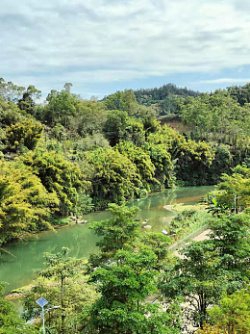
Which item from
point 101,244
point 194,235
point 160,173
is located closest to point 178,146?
point 160,173

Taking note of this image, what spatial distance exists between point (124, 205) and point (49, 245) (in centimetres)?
902

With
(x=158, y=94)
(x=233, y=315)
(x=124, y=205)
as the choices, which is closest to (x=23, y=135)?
(x=124, y=205)

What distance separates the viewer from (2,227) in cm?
1562

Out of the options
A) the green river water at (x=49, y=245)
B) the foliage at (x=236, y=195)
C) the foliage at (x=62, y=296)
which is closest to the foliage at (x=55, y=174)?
the green river water at (x=49, y=245)

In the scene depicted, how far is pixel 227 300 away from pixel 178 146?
36720 millimetres

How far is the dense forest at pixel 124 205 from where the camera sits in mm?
6496

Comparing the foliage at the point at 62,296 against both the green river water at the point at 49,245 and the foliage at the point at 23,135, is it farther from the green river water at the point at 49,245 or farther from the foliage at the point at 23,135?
the foliage at the point at 23,135

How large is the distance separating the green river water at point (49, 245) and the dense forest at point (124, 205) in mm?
1040

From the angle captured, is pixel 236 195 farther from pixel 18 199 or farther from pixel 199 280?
pixel 18 199

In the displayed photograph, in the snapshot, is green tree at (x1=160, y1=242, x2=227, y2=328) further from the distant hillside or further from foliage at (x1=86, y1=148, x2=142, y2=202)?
the distant hillside

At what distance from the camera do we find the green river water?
14.5 meters

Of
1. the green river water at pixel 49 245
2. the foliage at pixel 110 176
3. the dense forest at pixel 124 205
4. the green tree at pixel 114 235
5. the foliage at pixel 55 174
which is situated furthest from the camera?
the foliage at pixel 110 176

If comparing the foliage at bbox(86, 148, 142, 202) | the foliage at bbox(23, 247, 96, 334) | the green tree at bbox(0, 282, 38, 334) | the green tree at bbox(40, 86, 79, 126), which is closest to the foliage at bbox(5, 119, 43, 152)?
the foliage at bbox(86, 148, 142, 202)

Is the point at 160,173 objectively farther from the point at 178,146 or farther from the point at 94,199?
the point at 94,199
